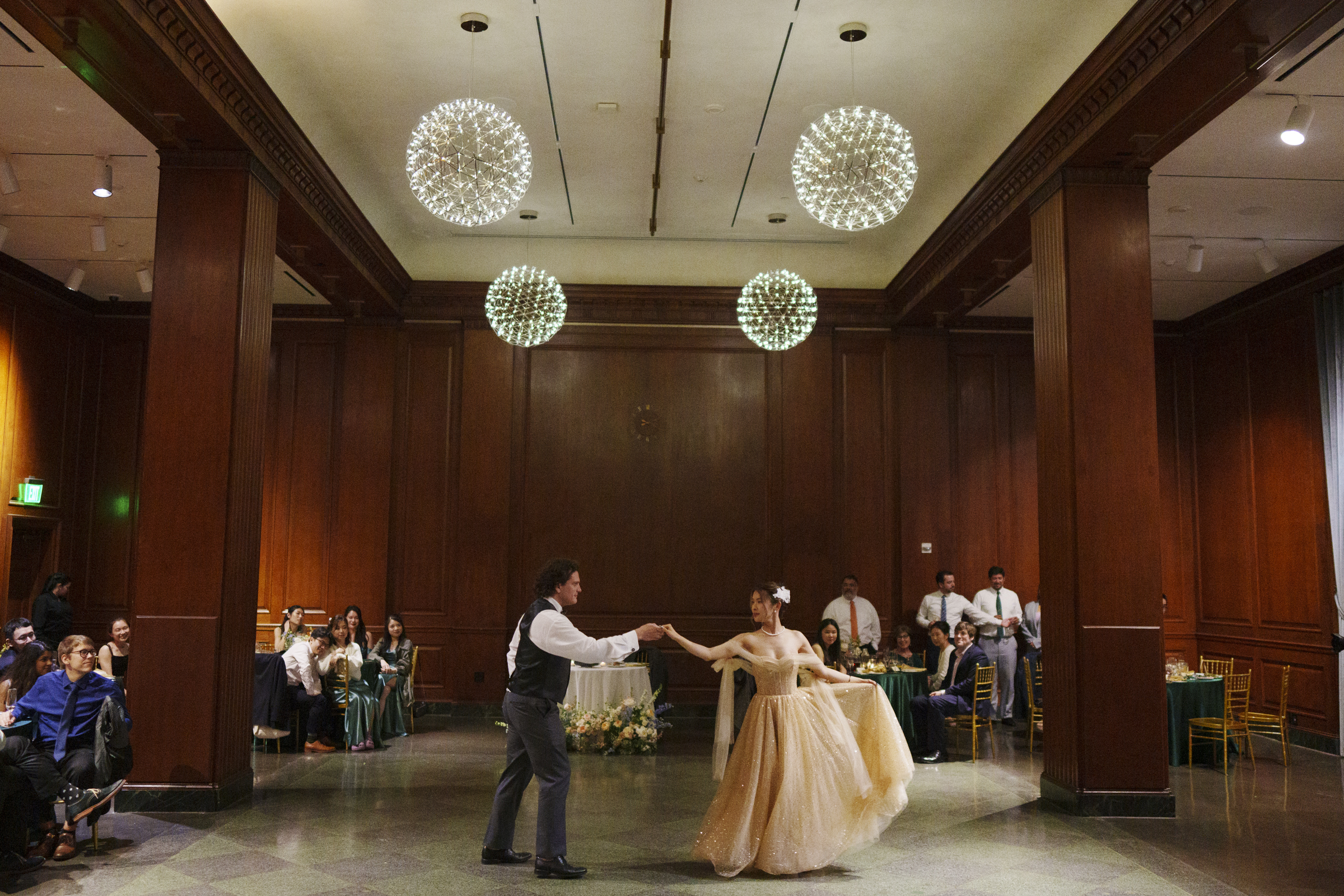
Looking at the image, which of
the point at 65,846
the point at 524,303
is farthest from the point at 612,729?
the point at 65,846

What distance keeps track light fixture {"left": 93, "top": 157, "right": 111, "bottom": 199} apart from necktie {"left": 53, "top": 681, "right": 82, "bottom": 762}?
470cm

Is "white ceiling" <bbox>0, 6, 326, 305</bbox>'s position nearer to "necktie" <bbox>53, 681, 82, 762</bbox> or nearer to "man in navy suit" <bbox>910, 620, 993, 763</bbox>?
"necktie" <bbox>53, 681, 82, 762</bbox>

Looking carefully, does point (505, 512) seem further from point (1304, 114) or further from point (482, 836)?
point (1304, 114)

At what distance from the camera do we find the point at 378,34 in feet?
24.5

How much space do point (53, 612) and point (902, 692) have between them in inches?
358

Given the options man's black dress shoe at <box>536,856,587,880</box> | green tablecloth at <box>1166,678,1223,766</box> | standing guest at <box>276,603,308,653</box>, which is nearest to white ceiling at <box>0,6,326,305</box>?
standing guest at <box>276,603,308,653</box>

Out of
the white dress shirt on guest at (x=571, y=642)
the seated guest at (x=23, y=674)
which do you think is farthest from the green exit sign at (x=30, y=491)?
the white dress shirt on guest at (x=571, y=642)

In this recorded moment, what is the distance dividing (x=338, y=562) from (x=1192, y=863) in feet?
30.9

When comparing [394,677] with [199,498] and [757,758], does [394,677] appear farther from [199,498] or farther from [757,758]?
[757,758]

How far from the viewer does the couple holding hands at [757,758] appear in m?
5.48

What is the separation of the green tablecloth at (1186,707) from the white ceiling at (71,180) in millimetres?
9800

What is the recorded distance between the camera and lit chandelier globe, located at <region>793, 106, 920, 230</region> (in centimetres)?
582

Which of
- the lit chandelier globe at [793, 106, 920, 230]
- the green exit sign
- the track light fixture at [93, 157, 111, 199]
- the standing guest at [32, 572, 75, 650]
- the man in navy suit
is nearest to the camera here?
the lit chandelier globe at [793, 106, 920, 230]

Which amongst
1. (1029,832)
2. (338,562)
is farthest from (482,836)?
(338,562)
